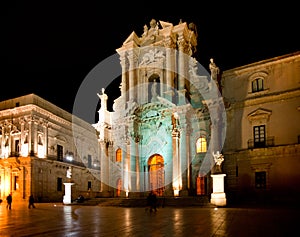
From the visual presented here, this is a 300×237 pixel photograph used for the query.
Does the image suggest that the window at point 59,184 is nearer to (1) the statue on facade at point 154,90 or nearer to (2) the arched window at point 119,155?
(2) the arched window at point 119,155

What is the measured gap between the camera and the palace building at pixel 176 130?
91.7ft

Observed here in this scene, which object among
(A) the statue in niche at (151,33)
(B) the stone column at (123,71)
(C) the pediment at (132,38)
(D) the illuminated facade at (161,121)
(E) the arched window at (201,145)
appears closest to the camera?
(D) the illuminated facade at (161,121)

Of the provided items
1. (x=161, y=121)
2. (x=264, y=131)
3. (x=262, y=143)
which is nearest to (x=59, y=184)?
(x=161, y=121)

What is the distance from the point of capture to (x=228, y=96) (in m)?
31.4

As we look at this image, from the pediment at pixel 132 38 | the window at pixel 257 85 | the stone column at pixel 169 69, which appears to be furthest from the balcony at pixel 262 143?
the pediment at pixel 132 38

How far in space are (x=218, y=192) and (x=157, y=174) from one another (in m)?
10.5

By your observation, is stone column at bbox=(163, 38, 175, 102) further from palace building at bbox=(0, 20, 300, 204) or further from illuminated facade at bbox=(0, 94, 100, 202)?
illuminated facade at bbox=(0, 94, 100, 202)

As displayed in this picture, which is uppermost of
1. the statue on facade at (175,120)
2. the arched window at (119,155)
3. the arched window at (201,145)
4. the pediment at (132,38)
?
the pediment at (132,38)

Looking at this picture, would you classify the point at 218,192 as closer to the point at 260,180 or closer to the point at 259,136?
the point at 260,180

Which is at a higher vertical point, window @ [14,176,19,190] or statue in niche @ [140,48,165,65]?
statue in niche @ [140,48,165,65]

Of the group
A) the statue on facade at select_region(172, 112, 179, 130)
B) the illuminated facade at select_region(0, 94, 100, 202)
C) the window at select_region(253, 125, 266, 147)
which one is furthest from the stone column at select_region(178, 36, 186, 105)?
the illuminated facade at select_region(0, 94, 100, 202)

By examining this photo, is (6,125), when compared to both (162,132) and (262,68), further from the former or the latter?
(262,68)

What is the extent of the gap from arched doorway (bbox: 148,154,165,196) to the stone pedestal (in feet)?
31.2

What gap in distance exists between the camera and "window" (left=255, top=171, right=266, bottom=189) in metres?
27.6
